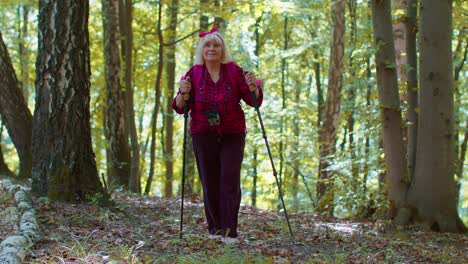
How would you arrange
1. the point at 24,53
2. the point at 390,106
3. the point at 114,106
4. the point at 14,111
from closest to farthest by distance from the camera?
the point at 390,106 → the point at 14,111 → the point at 114,106 → the point at 24,53

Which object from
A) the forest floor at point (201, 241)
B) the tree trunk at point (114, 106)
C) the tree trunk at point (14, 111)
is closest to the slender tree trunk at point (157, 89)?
the tree trunk at point (114, 106)

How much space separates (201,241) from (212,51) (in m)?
1.84

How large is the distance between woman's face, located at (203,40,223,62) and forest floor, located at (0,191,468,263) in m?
1.75

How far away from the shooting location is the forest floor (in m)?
3.99

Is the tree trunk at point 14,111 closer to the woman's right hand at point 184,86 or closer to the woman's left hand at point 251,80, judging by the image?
the woman's right hand at point 184,86

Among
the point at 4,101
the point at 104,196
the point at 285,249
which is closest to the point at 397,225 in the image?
the point at 285,249

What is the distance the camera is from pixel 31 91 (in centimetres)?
2494

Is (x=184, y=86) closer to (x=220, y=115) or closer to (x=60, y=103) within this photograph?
(x=220, y=115)

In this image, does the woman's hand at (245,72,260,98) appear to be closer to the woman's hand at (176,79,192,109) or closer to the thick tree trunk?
the woman's hand at (176,79,192,109)

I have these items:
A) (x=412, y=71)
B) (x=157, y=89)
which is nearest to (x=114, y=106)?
(x=157, y=89)

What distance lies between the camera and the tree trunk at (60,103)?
19.6 ft

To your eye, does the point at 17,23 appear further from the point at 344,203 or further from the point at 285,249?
the point at 285,249

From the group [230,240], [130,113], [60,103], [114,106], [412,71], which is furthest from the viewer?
[114,106]

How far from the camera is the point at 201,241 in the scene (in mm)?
4992
